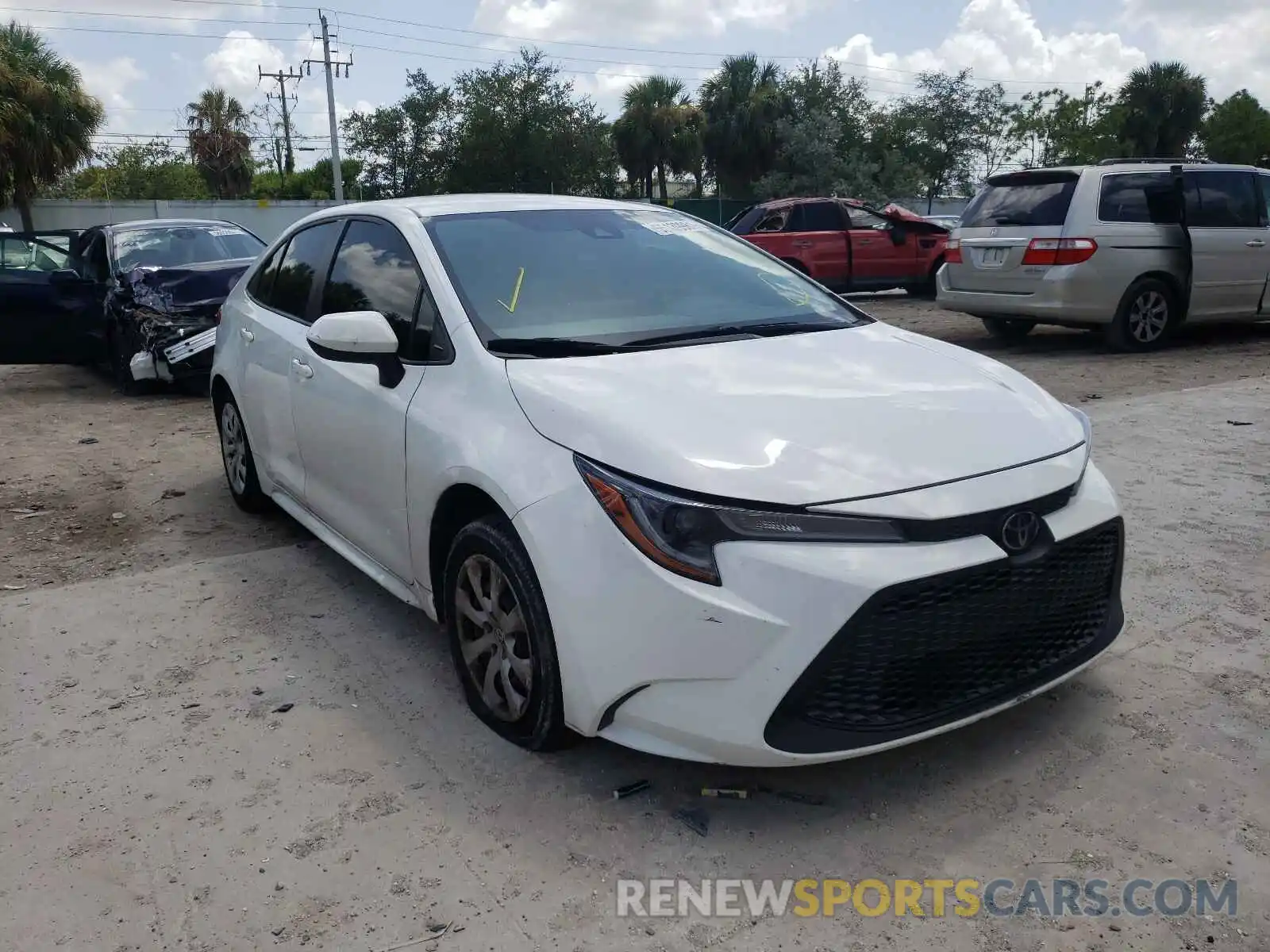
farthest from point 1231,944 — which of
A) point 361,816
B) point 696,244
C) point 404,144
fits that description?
point 404,144

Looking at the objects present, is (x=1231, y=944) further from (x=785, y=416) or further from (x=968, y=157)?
(x=968, y=157)

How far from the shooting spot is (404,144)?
42.1 meters

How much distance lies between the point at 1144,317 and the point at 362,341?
8925 mm

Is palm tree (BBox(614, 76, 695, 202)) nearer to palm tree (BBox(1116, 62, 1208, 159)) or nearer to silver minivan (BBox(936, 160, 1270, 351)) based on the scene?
palm tree (BBox(1116, 62, 1208, 159))

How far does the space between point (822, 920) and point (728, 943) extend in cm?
22

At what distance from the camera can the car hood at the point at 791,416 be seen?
2488 mm

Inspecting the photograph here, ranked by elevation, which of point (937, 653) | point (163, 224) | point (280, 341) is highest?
point (163, 224)

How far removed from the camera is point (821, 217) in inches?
623

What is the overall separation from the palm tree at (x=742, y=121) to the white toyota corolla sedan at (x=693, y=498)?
40.8 meters

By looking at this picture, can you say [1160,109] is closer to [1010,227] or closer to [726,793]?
[1010,227]

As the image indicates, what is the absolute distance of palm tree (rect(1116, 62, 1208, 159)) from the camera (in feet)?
142

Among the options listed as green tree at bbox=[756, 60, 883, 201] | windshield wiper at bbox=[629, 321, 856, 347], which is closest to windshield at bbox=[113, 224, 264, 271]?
windshield wiper at bbox=[629, 321, 856, 347]

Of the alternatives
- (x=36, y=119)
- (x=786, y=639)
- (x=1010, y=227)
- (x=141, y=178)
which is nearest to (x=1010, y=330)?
(x=1010, y=227)

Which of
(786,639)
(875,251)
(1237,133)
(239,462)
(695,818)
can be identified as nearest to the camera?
(786,639)
